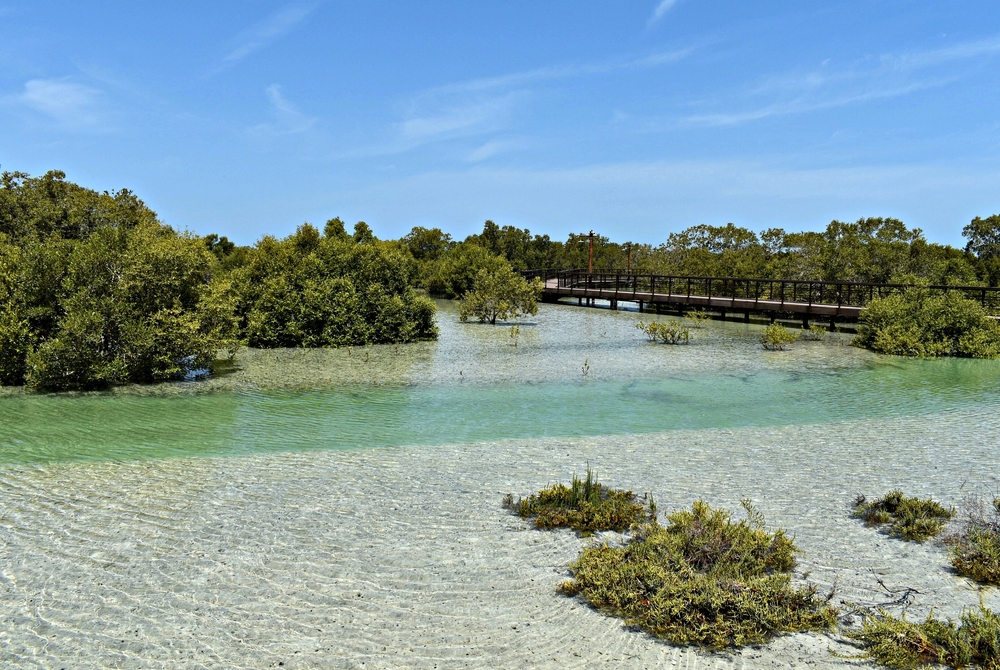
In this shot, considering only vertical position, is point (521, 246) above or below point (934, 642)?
above

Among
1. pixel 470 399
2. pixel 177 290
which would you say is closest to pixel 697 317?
pixel 470 399

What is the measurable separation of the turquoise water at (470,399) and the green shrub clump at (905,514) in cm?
452

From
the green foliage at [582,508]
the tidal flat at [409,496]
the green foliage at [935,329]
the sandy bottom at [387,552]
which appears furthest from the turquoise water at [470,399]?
the green foliage at [582,508]

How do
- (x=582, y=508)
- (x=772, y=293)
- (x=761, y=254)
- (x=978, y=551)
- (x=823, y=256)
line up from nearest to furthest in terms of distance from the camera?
(x=978, y=551) → (x=582, y=508) → (x=772, y=293) → (x=823, y=256) → (x=761, y=254)

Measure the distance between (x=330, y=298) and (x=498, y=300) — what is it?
10.5m

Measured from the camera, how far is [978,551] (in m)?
6.45

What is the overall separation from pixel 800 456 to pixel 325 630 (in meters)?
7.68

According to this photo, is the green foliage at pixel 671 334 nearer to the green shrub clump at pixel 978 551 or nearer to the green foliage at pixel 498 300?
the green foliage at pixel 498 300

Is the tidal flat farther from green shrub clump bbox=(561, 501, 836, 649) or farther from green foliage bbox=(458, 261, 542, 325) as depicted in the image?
green foliage bbox=(458, 261, 542, 325)

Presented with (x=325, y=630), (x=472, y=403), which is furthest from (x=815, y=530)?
(x=472, y=403)

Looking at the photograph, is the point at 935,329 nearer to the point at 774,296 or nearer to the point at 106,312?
the point at 774,296

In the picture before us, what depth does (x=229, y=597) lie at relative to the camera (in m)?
5.77

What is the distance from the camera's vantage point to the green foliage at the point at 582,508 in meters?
7.37

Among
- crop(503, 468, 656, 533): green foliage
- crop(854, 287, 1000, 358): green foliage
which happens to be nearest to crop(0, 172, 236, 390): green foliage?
crop(503, 468, 656, 533): green foliage
